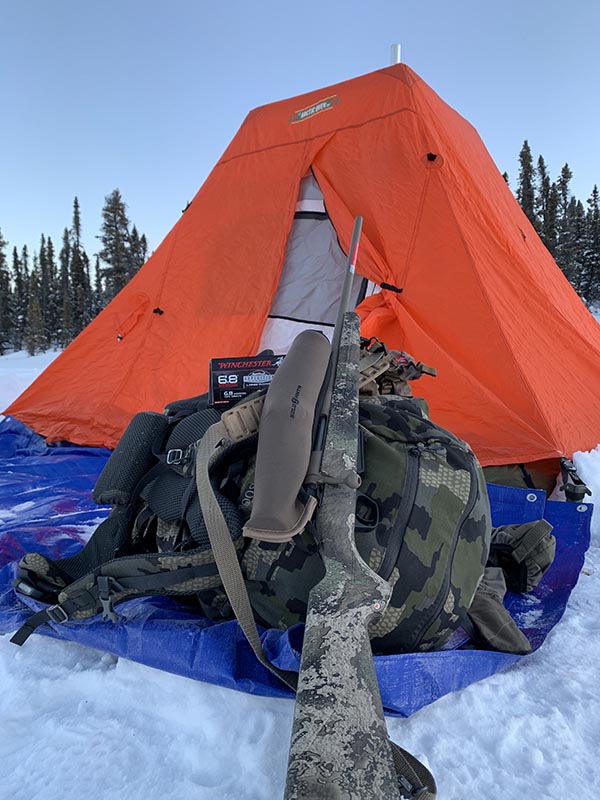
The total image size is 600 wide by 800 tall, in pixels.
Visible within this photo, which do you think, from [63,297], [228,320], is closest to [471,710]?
[228,320]

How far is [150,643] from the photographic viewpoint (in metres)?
1.39

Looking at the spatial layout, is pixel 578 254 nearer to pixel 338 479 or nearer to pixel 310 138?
pixel 310 138

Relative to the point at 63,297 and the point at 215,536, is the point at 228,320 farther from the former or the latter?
the point at 63,297

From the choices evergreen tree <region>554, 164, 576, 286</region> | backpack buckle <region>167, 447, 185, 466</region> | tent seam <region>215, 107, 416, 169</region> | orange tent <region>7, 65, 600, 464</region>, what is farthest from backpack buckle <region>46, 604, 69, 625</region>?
evergreen tree <region>554, 164, 576, 286</region>

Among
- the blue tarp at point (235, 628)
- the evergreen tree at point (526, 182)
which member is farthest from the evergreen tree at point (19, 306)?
the blue tarp at point (235, 628)

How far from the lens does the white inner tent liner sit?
378 cm

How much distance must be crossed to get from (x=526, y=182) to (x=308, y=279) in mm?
36137

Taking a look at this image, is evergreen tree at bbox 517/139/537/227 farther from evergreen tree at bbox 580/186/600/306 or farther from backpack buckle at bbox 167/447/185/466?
backpack buckle at bbox 167/447/185/466

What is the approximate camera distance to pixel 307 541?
1.38 metres

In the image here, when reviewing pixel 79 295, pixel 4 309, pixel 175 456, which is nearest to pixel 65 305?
pixel 79 295

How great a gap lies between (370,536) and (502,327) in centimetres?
220

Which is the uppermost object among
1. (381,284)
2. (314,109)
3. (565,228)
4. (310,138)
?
(565,228)

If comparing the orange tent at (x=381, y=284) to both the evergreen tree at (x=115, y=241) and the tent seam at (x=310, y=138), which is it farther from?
the evergreen tree at (x=115, y=241)

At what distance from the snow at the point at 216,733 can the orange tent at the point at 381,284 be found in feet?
5.60
